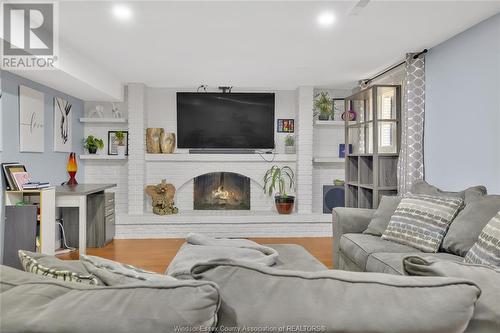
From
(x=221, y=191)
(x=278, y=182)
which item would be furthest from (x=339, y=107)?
(x=221, y=191)

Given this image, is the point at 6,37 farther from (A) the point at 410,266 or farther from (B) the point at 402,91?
(B) the point at 402,91

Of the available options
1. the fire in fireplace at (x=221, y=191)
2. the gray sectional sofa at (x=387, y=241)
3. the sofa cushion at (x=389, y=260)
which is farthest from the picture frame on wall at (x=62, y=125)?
the sofa cushion at (x=389, y=260)

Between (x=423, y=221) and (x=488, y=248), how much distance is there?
0.70 meters

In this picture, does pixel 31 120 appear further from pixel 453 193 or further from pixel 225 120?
pixel 453 193

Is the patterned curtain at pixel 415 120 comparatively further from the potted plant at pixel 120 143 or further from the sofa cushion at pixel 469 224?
the potted plant at pixel 120 143

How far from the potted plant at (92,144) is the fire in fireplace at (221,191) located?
1.62 meters

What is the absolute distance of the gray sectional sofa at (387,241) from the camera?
2.40 metres

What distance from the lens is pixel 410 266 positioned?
0.94 meters

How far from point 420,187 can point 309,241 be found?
2212 millimetres

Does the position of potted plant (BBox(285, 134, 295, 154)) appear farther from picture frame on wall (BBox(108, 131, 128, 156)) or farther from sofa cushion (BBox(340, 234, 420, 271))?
sofa cushion (BBox(340, 234, 420, 271))

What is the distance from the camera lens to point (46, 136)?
15.0ft

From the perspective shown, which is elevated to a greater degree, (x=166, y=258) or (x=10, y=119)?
(x=10, y=119)

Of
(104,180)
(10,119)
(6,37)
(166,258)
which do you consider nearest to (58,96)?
(10,119)

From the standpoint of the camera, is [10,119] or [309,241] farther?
[309,241]
